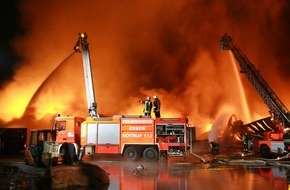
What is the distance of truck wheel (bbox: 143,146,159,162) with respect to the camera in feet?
Result: 55.0

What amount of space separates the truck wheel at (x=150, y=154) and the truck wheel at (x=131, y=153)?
456 mm

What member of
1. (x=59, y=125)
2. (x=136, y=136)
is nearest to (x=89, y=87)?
(x=59, y=125)

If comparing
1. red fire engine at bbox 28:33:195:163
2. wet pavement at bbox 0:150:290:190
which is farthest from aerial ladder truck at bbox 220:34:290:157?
red fire engine at bbox 28:33:195:163

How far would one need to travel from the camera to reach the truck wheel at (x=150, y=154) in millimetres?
16766

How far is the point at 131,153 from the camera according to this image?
1716 centimetres

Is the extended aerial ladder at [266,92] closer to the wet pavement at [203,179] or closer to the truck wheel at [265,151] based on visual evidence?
the truck wheel at [265,151]

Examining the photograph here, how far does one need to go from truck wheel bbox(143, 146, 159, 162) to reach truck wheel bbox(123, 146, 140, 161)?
46 centimetres

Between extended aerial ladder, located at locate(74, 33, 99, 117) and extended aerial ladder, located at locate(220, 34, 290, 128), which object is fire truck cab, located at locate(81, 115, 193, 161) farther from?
extended aerial ladder, located at locate(220, 34, 290, 128)

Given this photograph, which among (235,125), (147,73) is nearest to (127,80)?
(147,73)

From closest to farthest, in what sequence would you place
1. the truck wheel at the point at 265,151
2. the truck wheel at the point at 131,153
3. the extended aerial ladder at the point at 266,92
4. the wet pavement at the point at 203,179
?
1. the wet pavement at the point at 203,179
2. the truck wheel at the point at 131,153
3. the truck wheel at the point at 265,151
4. the extended aerial ladder at the point at 266,92

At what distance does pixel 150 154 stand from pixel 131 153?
38.5 inches

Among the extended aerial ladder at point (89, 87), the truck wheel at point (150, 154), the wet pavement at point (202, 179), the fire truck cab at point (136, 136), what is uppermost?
the extended aerial ladder at point (89, 87)

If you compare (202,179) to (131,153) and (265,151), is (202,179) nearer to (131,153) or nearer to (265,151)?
(131,153)

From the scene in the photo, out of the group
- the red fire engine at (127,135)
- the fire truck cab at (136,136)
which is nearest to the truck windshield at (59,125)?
the red fire engine at (127,135)
